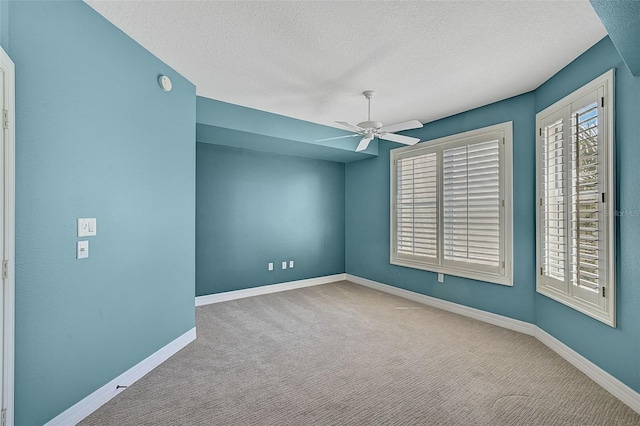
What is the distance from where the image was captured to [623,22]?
1.64 m

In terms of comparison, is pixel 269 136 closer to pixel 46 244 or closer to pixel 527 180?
pixel 46 244

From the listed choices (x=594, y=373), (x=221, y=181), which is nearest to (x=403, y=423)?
(x=594, y=373)

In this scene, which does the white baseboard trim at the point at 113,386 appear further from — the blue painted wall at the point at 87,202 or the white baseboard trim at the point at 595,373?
the white baseboard trim at the point at 595,373

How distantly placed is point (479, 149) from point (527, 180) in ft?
2.30

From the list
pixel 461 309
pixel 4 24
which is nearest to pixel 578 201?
pixel 461 309

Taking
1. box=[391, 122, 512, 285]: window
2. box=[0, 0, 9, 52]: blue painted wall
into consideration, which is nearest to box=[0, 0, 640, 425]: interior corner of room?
box=[0, 0, 9, 52]: blue painted wall

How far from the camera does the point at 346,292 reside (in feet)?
17.1

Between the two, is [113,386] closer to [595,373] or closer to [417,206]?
[595,373]

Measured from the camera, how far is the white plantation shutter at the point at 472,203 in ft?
12.4

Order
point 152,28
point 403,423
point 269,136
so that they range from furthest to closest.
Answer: point 269,136
point 152,28
point 403,423

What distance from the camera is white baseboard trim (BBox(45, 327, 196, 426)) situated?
6.31ft

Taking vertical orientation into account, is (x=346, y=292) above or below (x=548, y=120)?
below

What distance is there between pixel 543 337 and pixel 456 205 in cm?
174

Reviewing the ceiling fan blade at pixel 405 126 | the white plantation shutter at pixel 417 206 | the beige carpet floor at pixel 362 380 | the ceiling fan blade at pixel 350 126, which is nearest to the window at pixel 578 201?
the beige carpet floor at pixel 362 380
